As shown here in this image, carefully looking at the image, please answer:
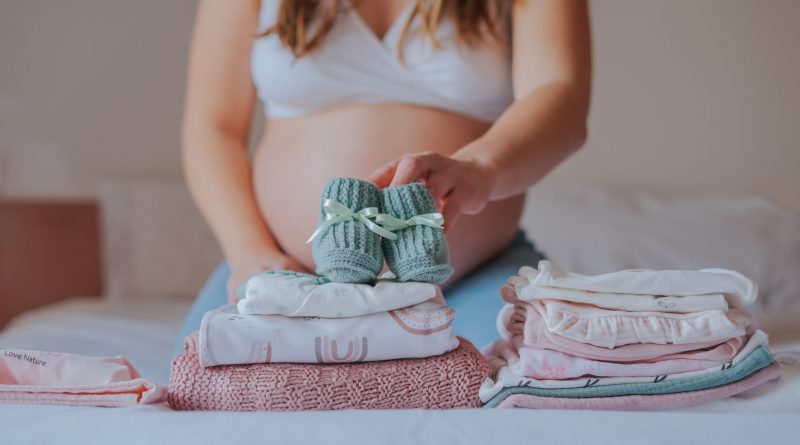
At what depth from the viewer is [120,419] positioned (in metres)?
0.67

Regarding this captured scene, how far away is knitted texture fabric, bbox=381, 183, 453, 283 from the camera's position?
A: 73 centimetres

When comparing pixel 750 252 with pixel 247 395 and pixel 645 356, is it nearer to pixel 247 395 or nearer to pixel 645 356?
pixel 645 356

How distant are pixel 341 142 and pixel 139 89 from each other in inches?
64.9

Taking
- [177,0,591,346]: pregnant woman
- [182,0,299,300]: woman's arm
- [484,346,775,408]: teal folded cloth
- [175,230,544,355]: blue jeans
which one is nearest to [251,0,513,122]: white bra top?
[177,0,591,346]: pregnant woman

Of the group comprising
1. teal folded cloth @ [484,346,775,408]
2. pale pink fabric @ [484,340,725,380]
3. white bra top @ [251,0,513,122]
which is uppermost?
white bra top @ [251,0,513,122]

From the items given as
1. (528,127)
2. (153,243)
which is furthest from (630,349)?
(153,243)

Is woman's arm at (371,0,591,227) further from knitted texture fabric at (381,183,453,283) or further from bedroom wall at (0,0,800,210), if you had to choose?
bedroom wall at (0,0,800,210)

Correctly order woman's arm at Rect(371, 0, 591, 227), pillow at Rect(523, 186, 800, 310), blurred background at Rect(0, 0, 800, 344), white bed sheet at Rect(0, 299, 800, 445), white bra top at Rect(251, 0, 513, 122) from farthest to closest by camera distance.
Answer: blurred background at Rect(0, 0, 800, 344), pillow at Rect(523, 186, 800, 310), white bra top at Rect(251, 0, 513, 122), woman's arm at Rect(371, 0, 591, 227), white bed sheet at Rect(0, 299, 800, 445)

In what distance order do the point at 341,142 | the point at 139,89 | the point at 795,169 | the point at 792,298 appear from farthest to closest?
the point at 139,89, the point at 795,169, the point at 792,298, the point at 341,142

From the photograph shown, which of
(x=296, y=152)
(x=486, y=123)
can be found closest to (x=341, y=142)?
(x=296, y=152)

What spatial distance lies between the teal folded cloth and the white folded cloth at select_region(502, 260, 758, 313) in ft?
0.19

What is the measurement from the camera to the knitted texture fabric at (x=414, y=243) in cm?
73

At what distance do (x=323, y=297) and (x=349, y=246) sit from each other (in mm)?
52

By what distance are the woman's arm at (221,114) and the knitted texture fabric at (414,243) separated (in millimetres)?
468
